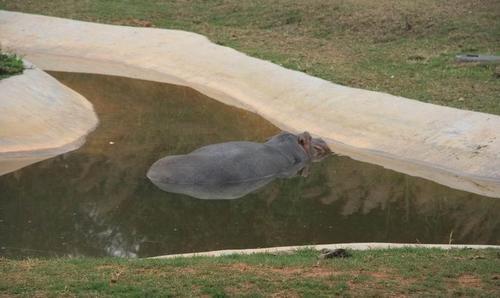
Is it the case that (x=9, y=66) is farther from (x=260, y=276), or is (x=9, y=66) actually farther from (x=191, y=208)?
(x=260, y=276)

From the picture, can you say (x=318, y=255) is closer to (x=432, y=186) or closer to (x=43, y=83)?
(x=432, y=186)

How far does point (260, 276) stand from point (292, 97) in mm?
12519

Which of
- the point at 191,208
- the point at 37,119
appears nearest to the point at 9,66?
the point at 37,119

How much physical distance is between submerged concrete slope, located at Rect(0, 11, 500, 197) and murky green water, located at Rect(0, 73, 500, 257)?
88 centimetres

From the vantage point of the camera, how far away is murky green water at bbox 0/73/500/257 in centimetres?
1322

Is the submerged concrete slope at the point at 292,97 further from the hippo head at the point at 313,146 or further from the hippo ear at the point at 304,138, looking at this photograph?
the hippo ear at the point at 304,138

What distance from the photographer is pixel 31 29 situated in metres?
29.0

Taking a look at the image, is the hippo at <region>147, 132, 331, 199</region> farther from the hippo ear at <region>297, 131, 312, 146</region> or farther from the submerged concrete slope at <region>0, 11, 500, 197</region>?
the submerged concrete slope at <region>0, 11, 500, 197</region>

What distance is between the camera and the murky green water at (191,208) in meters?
13.2

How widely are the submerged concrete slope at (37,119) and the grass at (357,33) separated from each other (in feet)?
19.7

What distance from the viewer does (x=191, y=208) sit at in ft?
48.7

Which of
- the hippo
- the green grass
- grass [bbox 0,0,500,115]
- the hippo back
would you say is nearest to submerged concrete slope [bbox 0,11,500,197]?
grass [bbox 0,0,500,115]

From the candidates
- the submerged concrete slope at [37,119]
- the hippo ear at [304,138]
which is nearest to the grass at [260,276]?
the submerged concrete slope at [37,119]

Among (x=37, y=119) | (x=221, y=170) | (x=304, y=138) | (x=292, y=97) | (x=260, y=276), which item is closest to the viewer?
(x=260, y=276)
